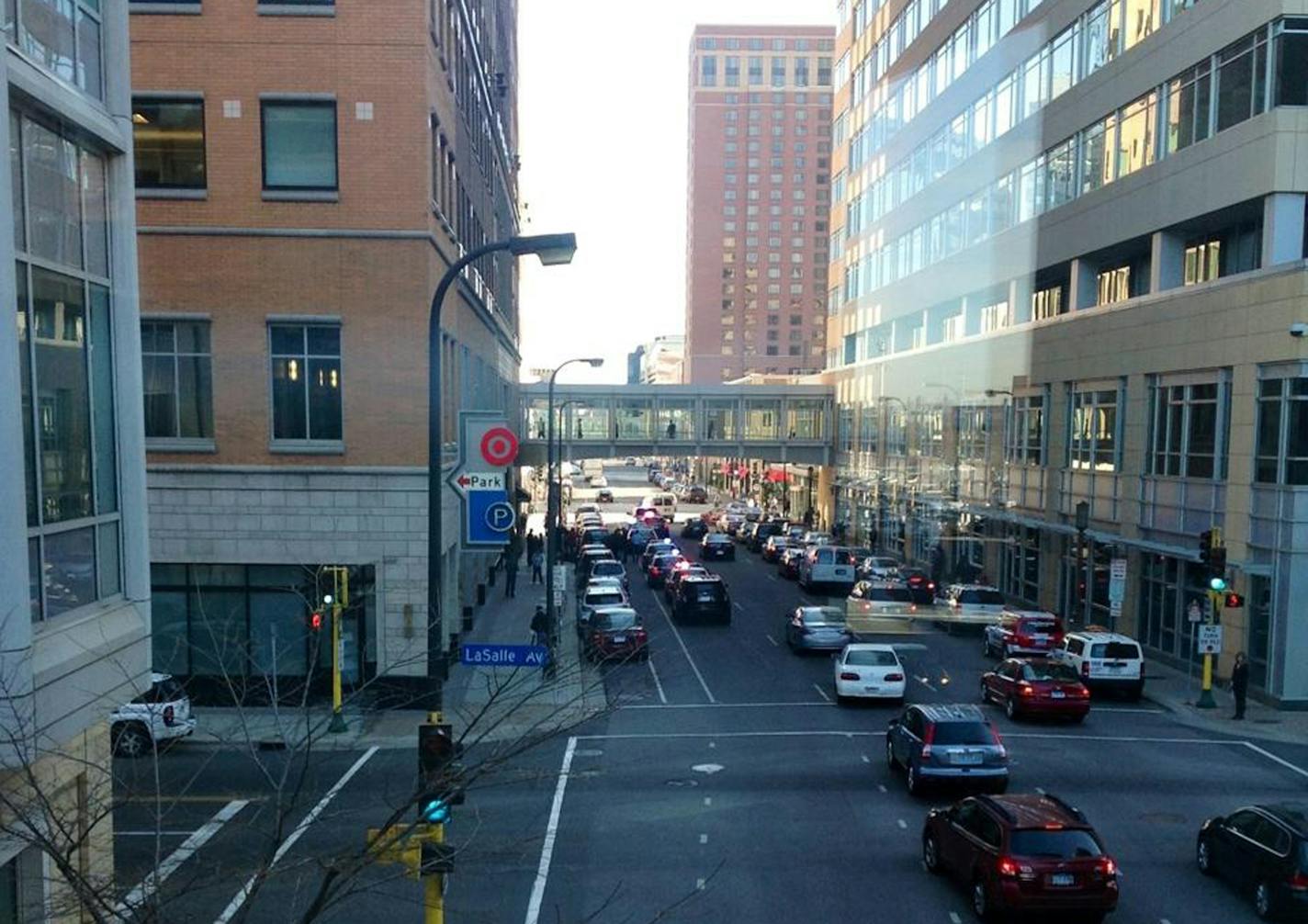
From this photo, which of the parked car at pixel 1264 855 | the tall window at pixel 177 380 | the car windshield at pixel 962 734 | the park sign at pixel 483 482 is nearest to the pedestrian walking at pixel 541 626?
the tall window at pixel 177 380

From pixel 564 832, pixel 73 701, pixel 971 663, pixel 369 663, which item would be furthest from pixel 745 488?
pixel 73 701

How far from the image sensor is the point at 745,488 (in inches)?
4579

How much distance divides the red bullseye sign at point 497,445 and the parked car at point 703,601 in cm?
1806

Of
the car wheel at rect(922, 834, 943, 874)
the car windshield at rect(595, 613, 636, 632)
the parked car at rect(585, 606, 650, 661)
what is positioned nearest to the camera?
the car wheel at rect(922, 834, 943, 874)

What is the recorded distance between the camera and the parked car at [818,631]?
3070cm

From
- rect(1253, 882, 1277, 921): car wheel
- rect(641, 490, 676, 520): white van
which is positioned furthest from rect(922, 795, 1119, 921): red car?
rect(641, 490, 676, 520): white van

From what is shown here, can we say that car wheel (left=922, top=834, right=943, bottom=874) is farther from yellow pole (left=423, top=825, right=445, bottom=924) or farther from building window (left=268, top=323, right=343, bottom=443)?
building window (left=268, top=323, right=343, bottom=443)

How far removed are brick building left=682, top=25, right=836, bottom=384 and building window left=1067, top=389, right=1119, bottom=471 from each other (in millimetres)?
120968

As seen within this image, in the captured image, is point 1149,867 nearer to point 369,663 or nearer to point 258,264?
point 369,663

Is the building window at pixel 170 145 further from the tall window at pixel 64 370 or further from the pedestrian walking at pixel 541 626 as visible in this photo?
the tall window at pixel 64 370

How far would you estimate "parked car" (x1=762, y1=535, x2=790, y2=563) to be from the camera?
5534 centimetres

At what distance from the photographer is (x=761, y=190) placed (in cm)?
15850

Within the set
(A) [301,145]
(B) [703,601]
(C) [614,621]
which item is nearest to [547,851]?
(C) [614,621]

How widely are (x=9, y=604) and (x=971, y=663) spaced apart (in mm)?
27026
